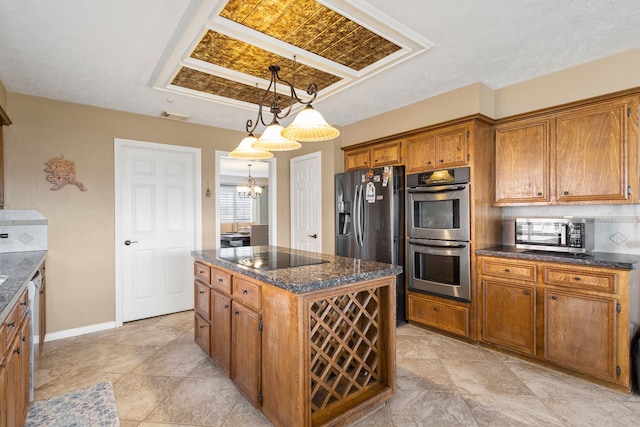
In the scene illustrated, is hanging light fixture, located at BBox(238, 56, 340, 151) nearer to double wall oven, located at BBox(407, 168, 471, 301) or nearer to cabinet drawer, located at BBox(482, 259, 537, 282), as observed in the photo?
double wall oven, located at BBox(407, 168, 471, 301)

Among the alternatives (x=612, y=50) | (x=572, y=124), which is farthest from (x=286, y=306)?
(x=612, y=50)

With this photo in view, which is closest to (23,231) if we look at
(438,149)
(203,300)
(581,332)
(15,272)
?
(15,272)

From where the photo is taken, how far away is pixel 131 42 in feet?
7.43

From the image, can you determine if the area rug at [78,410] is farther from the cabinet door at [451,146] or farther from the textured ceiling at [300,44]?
the cabinet door at [451,146]

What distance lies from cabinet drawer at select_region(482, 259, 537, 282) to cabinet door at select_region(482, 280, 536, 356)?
72mm

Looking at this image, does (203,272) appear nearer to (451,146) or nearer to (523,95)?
(451,146)

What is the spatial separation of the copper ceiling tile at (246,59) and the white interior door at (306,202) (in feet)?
5.68

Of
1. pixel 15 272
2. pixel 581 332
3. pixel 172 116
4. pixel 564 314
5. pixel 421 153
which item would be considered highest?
pixel 172 116

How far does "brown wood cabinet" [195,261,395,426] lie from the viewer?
168cm

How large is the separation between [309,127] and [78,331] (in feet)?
11.1

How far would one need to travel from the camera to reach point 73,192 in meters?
3.40

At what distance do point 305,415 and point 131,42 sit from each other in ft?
8.56

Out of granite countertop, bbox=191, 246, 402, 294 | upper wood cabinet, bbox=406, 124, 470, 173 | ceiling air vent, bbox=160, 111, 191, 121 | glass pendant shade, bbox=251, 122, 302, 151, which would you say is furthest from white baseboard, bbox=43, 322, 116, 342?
upper wood cabinet, bbox=406, 124, 470, 173

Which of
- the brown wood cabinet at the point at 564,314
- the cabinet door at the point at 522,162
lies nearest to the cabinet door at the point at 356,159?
A: the cabinet door at the point at 522,162
